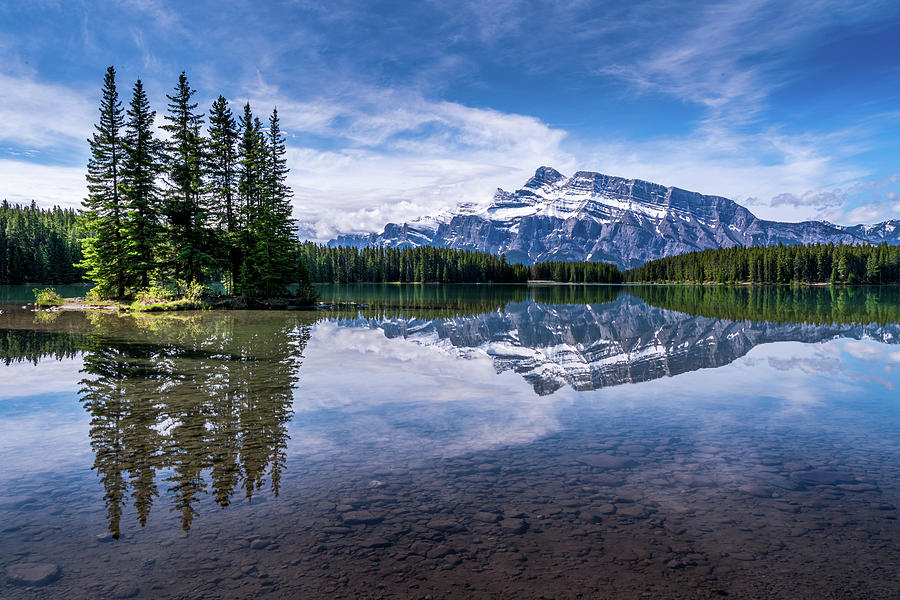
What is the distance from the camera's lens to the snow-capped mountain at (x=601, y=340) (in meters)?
20.3

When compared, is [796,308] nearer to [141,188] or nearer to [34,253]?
[141,188]

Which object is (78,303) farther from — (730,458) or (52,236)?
(52,236)

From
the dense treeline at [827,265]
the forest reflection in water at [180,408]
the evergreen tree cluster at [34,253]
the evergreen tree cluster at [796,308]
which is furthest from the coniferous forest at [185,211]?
the dense treeline at [827,265]

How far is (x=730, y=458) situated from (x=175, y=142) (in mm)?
53375

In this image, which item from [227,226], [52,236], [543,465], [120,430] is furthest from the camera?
[52,236]

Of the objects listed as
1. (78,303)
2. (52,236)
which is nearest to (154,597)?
(78,303)

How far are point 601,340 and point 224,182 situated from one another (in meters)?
41.3

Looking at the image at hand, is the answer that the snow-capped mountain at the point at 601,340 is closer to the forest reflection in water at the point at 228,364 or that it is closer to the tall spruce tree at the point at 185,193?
the forest reflection in water at the point at 228,364

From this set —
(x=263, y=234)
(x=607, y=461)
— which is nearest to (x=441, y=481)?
(x=607, y=461)

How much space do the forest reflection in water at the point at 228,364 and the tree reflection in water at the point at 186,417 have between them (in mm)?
35

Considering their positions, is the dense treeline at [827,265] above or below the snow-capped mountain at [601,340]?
above

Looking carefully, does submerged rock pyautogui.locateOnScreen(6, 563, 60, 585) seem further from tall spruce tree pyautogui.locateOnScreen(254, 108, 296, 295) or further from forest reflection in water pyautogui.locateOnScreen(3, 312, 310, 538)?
tall spruce tree pyautogui.locateOnScreen(254, 108, 296, 295)

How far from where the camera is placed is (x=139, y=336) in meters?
26.9

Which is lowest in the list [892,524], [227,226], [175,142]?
[892,524]
